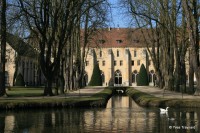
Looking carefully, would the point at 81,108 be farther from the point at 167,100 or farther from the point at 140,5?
the point at 140,5

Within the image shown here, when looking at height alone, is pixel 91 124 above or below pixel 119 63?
below

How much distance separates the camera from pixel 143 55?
304 ft

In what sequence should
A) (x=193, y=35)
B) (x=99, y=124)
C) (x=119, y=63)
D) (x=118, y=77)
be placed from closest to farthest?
(x=99, y=124), (x=193, y=35), (x=118, y=77), (x=119, y=63)

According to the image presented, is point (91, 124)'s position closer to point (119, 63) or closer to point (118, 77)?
point (118, 77)

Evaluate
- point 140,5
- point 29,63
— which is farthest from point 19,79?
point 140,5

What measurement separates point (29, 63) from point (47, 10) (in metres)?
58.4

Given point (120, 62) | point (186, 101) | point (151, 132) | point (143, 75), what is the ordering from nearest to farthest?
point (151, 132)
point (186, 101)
point (143, 75)
point (120, 62)

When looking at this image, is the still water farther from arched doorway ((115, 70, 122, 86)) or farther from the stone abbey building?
arched doorway ((115, 70, 122, 86))

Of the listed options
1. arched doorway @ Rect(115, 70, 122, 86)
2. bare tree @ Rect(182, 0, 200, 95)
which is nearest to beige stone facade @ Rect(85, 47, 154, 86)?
arched doorway @ Rect(115, 70, 122, 86)

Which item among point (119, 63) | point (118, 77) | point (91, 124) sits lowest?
point (91, 124)

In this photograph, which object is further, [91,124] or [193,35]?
[193,35]

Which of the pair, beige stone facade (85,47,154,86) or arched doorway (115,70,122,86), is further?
arched doorway (115,70,122,86)

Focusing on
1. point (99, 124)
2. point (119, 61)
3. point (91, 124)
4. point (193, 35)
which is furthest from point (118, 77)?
point (99, 124)

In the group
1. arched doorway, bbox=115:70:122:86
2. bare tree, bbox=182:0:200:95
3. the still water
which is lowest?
the still water
